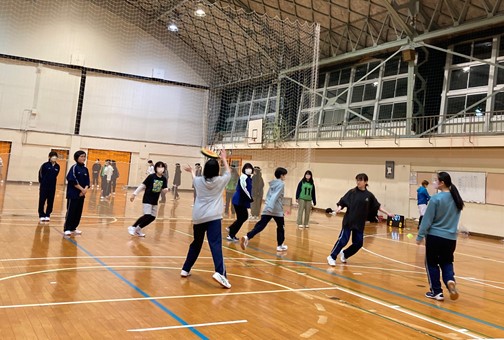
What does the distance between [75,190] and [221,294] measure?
167 inches

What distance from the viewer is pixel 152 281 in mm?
4500

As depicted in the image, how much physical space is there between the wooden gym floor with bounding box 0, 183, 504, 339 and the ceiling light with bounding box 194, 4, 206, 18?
48.7 feet

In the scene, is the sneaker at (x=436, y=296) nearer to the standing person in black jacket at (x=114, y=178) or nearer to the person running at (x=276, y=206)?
the person running at (x=276, y=206)

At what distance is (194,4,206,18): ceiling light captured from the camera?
63.3ft

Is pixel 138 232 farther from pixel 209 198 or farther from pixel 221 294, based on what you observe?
pixel 221 294

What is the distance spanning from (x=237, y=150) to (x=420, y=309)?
1848 centimetres

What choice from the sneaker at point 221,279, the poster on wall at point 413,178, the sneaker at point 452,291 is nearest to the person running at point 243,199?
the sneaker at point 221,279

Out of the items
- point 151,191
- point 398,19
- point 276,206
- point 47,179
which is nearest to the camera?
point 276,206

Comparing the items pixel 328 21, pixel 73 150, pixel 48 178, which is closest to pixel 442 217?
pixel 48 178

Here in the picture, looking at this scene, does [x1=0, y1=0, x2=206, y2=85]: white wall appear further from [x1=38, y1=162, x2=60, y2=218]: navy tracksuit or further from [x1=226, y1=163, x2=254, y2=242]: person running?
[x1=226, y1=163, x2=254, y2=242]: person running

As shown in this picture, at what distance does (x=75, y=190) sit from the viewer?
711 cm

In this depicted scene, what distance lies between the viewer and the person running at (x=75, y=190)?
7066 mm

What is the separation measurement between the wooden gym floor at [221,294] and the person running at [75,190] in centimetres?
35

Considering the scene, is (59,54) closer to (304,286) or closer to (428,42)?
(428,42)
